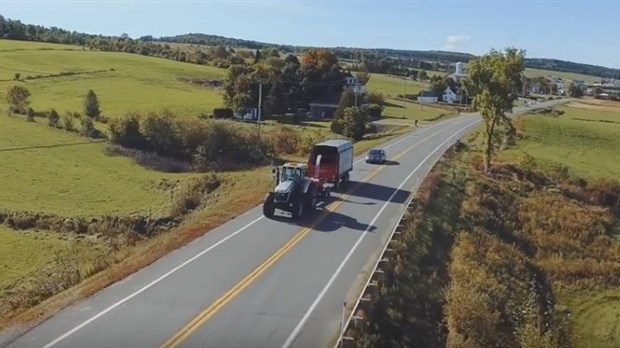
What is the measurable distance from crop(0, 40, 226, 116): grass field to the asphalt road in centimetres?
5288

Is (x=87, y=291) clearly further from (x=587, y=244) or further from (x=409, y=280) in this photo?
(x=587, y=244)

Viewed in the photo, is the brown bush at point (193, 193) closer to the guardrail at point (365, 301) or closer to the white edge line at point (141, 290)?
the white edge line at point (141, 290)

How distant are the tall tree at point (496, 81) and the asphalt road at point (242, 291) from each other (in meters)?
20.1

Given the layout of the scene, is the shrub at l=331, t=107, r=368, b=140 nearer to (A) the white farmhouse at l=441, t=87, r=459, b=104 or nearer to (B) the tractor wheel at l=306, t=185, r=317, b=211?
(B) the tractor wheel at l=306, t=185, r=317, b=211

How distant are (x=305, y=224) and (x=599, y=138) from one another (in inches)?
2418

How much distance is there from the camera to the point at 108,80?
350 feet

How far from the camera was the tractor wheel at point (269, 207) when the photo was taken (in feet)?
95.6

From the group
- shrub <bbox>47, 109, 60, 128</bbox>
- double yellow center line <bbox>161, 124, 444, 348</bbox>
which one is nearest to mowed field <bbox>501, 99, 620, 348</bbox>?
double yellow center line <bbox>161, 124, 444, 348</bbox>

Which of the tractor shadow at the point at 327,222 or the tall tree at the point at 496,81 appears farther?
the tall tree at the point at 496,81

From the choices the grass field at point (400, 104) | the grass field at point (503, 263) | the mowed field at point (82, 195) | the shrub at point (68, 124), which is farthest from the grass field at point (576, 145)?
the shrub at point (68, 124)

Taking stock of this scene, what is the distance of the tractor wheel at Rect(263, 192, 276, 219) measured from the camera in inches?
1147

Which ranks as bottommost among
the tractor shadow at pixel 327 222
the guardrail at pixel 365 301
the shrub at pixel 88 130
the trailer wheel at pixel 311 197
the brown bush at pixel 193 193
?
the brown bush at pixel 193 193

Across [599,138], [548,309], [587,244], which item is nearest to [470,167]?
[587,244]

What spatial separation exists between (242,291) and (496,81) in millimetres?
32971
